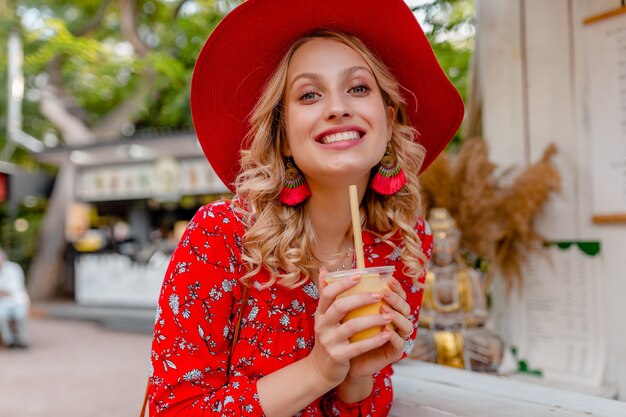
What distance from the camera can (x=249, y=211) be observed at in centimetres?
155

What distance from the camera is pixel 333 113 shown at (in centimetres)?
141

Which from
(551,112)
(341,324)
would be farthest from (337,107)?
(551,112)

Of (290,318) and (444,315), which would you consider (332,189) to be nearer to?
(290,318)

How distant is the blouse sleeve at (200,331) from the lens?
1.32 metres

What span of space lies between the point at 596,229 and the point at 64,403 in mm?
4976

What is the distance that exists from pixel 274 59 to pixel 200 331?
2.63 ft

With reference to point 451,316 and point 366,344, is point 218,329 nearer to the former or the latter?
point 366,344

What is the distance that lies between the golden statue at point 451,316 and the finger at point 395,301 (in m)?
1.24

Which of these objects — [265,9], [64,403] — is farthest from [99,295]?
[265,9]

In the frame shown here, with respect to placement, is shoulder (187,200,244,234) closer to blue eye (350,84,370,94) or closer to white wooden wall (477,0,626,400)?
blue eye (350,84,370,94)

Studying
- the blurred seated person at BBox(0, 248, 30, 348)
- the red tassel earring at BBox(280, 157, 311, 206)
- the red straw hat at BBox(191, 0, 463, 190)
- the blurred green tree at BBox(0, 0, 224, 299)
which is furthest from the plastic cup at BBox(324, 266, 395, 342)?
the blurred green tree at BBox(0, 0, 224, 299)

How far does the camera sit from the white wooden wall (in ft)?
8.13

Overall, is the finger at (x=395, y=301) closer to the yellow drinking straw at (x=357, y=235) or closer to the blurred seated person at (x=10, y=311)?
the yellow drinking straw at (x=357, y=235)

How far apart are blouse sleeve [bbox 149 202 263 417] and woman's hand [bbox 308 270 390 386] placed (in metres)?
0.26
